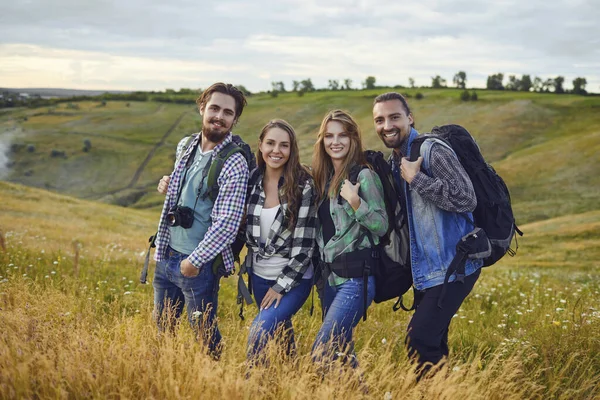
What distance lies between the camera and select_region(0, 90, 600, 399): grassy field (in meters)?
3.43

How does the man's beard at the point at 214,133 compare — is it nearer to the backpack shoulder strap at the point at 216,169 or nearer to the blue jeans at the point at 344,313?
the backpack shoulder strap at the point at 216,169

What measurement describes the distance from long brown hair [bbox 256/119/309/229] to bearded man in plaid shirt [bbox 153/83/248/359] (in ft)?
1.20

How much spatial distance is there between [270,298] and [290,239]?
0.56m

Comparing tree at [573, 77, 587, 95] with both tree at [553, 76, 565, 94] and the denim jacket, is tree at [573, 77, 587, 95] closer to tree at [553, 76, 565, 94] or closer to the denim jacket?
tree at [553, 76, 565, 94]

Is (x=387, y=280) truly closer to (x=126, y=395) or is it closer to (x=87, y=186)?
(x=126, y=395)

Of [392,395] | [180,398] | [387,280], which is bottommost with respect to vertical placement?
[392,395]

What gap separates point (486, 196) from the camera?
4145 millimetres

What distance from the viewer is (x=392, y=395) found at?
11.7 feet

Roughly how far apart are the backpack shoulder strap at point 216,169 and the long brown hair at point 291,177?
16.0 inches

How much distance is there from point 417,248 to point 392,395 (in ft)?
4.10

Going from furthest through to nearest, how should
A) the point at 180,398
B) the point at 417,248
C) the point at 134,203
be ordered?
the point at 134,203 → the point at 417,248 → the point at 180,398

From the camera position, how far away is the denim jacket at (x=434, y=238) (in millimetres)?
4062

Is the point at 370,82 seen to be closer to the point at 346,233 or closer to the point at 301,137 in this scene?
the point at 301,137

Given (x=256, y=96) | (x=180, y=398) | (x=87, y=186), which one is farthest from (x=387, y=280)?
(x=256, y=96)
